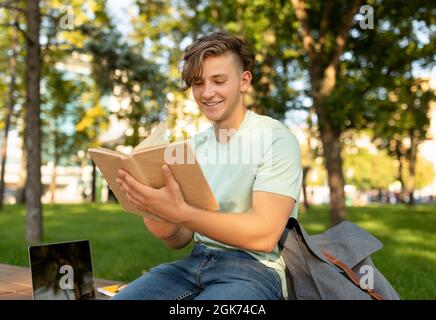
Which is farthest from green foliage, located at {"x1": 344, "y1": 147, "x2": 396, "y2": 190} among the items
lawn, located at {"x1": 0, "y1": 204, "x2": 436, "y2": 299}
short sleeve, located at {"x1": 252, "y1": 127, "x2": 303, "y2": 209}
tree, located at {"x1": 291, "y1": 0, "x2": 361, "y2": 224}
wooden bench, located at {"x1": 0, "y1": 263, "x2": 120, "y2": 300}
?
short sleeve, located at {"x1": 252, "y1": 127, "x2": 303, "y2": 209}

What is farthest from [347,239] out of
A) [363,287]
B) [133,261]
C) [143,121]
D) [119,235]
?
[119,235]

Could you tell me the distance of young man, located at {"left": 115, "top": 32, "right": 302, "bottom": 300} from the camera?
1982 mm

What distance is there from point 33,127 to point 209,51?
780 cm

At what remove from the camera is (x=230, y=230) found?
6.50ft

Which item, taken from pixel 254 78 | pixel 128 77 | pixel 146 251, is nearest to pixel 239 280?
pixel 146 251

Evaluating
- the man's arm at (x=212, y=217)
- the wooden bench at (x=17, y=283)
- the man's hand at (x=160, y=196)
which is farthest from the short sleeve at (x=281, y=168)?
the wooden bench at (x=17, y=283)

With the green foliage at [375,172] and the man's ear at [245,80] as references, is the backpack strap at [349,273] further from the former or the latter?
the green foliage at [375,172]

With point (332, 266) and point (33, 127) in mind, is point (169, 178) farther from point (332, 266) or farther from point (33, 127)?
point (33, 127)

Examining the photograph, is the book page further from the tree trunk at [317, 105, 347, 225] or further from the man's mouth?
the tree trunk at [317, 105, 347, 225]

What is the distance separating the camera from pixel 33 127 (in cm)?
930

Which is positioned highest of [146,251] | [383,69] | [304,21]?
[304,21]

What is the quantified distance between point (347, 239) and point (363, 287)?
0.27 metres

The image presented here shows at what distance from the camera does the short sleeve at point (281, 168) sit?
6.90ft

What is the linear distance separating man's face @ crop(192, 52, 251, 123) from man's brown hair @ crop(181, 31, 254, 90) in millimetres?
27
